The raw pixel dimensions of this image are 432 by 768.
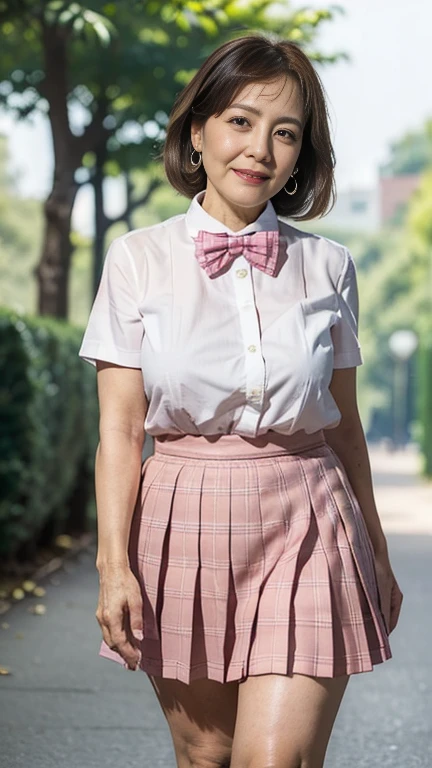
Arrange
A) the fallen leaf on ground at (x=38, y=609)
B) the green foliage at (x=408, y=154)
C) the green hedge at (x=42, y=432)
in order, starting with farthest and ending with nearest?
the green foliage at (x=408, y=154), the green hedge at (x=42, y=432), the fallen leaf on ground at (x=38, y=609)

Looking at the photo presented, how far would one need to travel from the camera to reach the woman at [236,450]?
3.32m

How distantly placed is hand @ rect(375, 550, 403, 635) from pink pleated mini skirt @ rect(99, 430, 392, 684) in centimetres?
14

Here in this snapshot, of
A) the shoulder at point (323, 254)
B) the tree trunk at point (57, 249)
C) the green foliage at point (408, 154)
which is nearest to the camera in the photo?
the shoulder at point (323, 254)

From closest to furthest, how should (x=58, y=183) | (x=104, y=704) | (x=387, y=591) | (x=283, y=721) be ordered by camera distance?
1. (x=283, y=721)
2. (x=387, y=591)
3. (x=104, y=704)
4. (x=58, y=183)

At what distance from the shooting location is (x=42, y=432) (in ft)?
35.6

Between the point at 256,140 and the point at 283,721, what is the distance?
1204 mm

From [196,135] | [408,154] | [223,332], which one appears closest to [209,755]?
[223,332]

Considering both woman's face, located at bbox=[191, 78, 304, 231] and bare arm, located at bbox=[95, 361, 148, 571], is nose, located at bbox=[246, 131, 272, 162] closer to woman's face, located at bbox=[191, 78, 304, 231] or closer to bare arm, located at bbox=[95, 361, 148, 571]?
woman's face, located at bbox=[191, 78, 304, 231]

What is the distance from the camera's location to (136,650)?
3.37m

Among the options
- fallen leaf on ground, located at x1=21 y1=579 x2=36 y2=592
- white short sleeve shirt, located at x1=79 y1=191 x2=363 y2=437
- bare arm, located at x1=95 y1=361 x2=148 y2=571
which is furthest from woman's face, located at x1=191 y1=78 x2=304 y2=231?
fallen leaf on ground, located at x1=21 y1=579 x2=36 y2=592

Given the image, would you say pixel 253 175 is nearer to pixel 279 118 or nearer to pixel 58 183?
pixel 279 118

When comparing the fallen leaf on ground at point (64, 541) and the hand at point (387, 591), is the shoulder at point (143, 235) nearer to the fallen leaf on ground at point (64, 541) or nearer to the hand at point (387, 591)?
the hand at point (387, 591)

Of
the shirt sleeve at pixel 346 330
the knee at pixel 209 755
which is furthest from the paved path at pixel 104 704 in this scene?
the shirt sleeve at pixel 346 330

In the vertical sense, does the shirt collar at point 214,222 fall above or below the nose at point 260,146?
below
